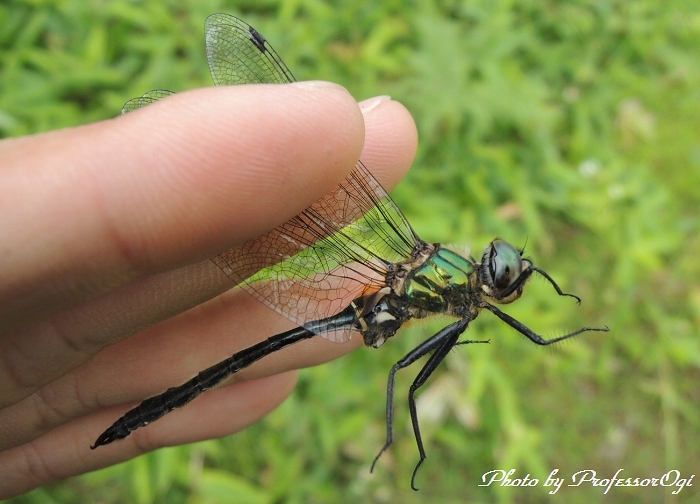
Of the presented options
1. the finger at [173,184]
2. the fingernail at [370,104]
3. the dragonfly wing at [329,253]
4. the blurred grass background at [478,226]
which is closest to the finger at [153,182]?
the finger at [173,184]

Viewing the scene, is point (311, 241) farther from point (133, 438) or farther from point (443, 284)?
Answer: point (133, 438)

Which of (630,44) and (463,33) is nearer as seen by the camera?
(463,33)

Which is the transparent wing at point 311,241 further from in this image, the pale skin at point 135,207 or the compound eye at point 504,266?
the compound eye at point 504,266

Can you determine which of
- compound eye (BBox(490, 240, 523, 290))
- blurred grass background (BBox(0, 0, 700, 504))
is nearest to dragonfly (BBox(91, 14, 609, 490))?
compound eye (BBox(490, 240, 523, 290))

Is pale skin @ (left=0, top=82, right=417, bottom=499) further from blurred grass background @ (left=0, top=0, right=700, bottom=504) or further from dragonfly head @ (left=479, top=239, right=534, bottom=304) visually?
blurred grass background @ (left=0, top=0, right=700, bottom=504)

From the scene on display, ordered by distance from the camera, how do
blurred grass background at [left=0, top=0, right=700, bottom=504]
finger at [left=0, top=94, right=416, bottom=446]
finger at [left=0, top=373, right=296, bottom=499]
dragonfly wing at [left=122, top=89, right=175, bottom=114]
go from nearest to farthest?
1. dragonfly wing at [left=122, top=89, right=175, bottom=114]
2. finger at [left=0, top=94, right=416, bottom=446]
3. finger at [left=0, top=373, right=296, bottom=499]
4. blurred grass background at [left=0, top=0, right=700, bottom=504]

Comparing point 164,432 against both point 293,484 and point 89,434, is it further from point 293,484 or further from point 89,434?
point 293,484

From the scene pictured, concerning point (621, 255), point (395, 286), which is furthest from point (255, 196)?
point (621, 255)
